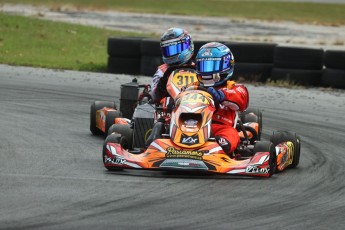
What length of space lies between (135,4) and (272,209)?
3705 centimetres

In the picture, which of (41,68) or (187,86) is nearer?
(187,86)

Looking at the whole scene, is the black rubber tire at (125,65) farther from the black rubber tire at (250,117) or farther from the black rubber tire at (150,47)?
the black rubber tire at (250,117)

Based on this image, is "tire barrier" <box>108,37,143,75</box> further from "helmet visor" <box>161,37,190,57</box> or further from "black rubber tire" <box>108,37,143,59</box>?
"helmet visor" <box>161,37,190,57</box>

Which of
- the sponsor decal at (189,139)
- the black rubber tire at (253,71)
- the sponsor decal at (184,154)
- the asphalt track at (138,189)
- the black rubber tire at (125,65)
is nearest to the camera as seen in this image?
the asphalt track at (138,189)

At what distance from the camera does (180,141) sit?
8.68 meters

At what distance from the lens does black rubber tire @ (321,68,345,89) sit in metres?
17.0

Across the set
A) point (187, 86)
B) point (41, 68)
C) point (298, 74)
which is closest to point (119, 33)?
point (41, 68)

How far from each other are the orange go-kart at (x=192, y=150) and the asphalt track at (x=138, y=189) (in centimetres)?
11

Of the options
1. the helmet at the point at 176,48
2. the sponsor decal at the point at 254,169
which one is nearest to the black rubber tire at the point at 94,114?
the helmet at the point at 176,48

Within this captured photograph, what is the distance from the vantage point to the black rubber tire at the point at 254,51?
57.3ft

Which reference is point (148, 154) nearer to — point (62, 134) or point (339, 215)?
point (339, 215)

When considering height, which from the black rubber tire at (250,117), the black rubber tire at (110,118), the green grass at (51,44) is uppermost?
the black rubber tire at (250,117)

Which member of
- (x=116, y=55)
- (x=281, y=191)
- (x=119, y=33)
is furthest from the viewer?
(x=119, y=33)

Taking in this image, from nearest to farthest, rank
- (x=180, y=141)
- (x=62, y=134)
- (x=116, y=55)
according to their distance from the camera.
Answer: (x=180, y=141), (x=62, y=134), (x=116, y=55)
